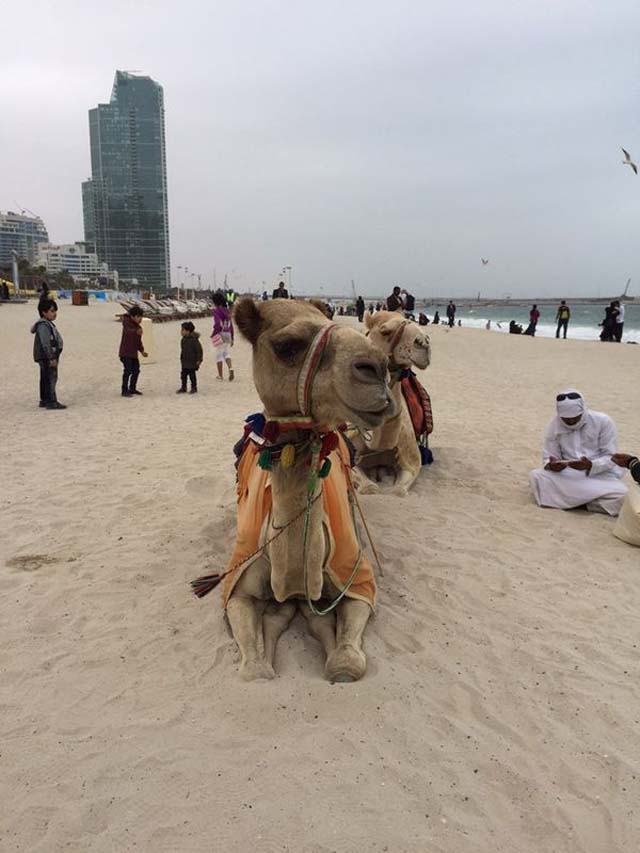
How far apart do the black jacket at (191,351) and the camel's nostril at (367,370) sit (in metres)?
10.1

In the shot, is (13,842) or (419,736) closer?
(13,842)

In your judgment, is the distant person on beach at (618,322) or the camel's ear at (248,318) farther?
the distant person on beach at (618,322)

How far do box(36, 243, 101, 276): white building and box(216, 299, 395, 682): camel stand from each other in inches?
5492

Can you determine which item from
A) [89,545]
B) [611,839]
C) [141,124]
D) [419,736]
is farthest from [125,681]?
[141,124]

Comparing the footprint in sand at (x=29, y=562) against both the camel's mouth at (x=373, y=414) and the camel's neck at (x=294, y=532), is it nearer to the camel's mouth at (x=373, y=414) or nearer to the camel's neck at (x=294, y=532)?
the camel's neck at (x=294, y=532)

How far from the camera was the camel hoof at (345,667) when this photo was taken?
9.45 feet

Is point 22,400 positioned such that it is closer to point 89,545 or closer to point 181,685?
point 89,545

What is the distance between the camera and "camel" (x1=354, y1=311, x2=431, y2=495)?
4.97 metres

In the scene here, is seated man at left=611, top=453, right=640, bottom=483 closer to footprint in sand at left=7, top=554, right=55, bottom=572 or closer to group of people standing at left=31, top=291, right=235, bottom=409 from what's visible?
footprint in sand at left=7, top=554, right=55, bottom=572

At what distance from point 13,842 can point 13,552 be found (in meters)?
2.78

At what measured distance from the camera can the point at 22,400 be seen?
446 inches

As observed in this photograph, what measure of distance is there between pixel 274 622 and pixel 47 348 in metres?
8.36

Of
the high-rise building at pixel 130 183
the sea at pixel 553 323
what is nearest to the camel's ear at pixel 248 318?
the sea at pixel 553 323

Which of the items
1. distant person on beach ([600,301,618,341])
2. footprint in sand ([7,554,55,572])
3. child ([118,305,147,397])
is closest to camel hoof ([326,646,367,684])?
footprint in sand ([7,554,55,572])
